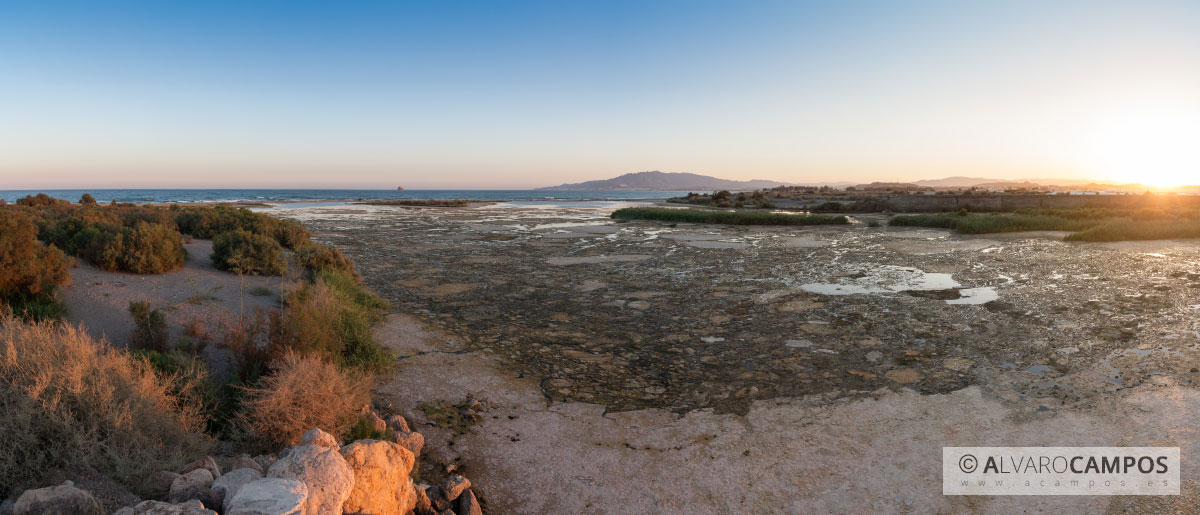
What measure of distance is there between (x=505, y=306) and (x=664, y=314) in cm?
260

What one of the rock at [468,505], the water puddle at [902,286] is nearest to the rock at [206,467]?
the rock at [468,505]

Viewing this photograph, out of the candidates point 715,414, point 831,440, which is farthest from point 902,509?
point 715,414

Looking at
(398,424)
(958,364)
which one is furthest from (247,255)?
(958,364)

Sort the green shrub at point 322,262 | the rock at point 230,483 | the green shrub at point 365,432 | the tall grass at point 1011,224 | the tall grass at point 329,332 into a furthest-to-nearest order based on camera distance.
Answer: the tall grass at point 1011,224, the green shrub at point 322,262, the tall grass at point 329,332, the green shrub at point 365,432, the rock at point 230,483

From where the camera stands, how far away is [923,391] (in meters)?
5.29

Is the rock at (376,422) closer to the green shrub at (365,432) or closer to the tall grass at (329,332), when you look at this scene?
the green shrub at (365,432)

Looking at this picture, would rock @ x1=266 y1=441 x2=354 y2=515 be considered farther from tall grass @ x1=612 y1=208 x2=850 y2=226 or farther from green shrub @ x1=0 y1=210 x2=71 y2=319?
tall grass @ x1=612 y1=208 x2=850 y2=226

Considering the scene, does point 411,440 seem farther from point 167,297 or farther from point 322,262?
point 322,262

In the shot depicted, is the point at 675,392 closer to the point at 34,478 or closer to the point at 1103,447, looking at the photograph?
the point at 1103,447

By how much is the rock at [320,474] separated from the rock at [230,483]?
0.11 meters

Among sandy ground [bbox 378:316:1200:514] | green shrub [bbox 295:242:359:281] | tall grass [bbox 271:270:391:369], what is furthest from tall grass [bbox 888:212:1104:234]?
tall grass [bbox 271:270:391:369]

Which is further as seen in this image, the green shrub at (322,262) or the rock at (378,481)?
the green shrub at (322,262)

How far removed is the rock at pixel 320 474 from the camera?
8.98ft

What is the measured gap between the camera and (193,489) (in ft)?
9.00
